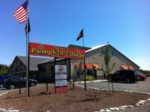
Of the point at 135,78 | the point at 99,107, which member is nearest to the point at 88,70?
the point at 135,78

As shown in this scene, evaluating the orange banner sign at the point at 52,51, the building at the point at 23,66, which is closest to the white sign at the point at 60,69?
the orange banner sign at the point at 52,51

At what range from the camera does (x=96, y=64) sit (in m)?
45.0

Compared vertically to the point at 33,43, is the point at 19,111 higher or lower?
lower

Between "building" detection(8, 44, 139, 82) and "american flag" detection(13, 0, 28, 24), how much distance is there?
71.7ft

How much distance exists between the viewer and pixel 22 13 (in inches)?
698

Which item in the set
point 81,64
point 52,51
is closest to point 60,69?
point 52,51

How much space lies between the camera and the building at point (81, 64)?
41.6m

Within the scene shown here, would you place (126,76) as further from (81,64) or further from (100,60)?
(100,60)

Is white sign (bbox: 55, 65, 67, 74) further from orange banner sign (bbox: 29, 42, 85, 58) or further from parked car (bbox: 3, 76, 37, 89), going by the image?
parked car (bbox: 3, 76, 37, 89)

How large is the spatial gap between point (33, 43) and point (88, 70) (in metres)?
24.1

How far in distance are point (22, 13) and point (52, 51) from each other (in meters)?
5.31

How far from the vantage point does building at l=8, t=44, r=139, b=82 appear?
41.6 metres

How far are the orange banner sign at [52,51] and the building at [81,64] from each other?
1497cm

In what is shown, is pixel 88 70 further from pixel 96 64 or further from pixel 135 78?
pixel 135 78
